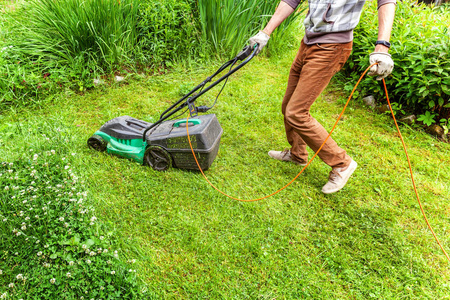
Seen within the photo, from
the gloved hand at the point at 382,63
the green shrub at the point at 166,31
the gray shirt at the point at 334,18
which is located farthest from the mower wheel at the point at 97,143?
the gloved hand at the point at 382,63

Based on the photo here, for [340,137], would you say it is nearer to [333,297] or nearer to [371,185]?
[371,185]

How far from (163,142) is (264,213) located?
3.12 feet

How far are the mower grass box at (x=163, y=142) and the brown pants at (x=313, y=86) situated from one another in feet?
2.10

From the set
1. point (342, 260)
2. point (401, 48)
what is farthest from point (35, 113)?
point (401, 48)

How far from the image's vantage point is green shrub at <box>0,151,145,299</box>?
158 cm

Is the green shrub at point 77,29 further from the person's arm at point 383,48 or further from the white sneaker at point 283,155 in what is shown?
the person's arm at point 383,48

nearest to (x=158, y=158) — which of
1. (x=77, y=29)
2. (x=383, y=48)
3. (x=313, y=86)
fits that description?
(x=313, y=86)

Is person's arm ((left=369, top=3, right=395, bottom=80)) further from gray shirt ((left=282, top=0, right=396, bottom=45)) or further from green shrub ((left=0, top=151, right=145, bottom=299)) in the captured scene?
green shrub ((left=0, top=151, right=145, bottom=299))

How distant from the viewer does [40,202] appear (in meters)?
1.95

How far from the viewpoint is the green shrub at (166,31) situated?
149 inches

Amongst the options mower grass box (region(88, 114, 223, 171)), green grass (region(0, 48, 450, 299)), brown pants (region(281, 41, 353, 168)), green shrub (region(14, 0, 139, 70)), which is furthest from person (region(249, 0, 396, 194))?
green shrub (region(14, 0, 139, 70))

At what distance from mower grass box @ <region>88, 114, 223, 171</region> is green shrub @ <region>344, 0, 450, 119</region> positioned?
83.6 inches

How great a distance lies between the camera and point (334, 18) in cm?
190

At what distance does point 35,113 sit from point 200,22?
90.6 inches
